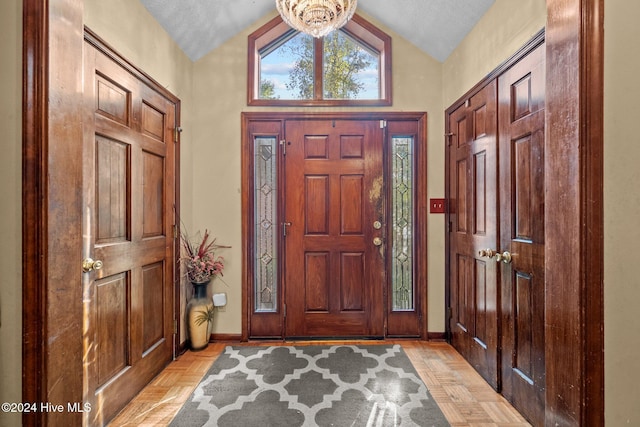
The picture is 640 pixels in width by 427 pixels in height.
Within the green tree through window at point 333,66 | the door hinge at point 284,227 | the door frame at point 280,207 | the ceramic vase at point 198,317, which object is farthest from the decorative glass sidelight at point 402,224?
the ceramic vase at point 198,317

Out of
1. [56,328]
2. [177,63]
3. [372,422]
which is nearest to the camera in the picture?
[56,328]

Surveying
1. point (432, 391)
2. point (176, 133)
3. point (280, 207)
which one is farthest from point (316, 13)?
point (432, 391)

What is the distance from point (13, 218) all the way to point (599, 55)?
1.85 m

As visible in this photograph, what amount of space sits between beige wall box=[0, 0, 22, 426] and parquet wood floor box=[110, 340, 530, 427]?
1.05 m

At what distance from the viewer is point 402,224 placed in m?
3.02

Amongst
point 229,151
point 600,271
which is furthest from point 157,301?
point 600,271

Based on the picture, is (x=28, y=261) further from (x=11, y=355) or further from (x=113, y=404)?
(x=113, y=404)

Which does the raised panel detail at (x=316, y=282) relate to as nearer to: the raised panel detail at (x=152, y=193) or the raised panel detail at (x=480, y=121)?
the raised panel detail at (x=152, y=193)

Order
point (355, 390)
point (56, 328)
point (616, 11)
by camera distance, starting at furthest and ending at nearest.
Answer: point (355, 390) < point (56, 328) < point (616, 11)

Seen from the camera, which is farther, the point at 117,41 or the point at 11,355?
the point at 117,41

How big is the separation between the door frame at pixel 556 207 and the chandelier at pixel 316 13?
4.07 ft

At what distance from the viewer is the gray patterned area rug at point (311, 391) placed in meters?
1.84

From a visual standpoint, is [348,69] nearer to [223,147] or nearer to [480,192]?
[223,147]

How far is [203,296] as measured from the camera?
2.78 metres
